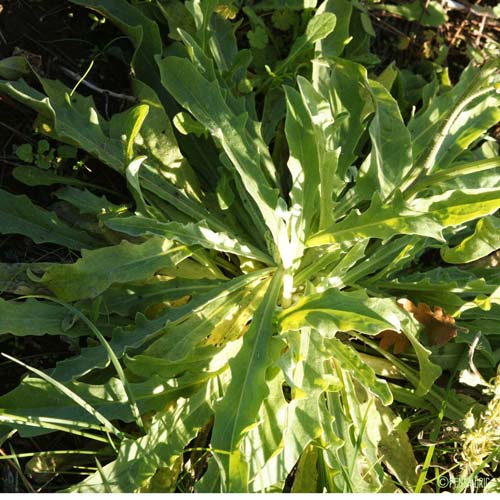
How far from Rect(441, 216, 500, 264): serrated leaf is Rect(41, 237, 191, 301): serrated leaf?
898 mm

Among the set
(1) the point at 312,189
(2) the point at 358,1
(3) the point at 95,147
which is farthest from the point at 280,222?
(2) the point at 358,1

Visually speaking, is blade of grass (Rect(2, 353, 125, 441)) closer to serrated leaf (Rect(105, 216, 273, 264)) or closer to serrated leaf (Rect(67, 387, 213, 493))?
serrated leaf (Rect(67, 387, 213, 493))

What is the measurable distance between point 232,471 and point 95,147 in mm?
1158

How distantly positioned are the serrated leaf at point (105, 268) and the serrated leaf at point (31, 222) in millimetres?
256

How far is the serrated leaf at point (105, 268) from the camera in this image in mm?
2166

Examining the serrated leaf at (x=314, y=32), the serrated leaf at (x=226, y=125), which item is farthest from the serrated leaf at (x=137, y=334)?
the serrated leaf at (x=314, y=32)

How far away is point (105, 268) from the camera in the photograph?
2184 millimetres

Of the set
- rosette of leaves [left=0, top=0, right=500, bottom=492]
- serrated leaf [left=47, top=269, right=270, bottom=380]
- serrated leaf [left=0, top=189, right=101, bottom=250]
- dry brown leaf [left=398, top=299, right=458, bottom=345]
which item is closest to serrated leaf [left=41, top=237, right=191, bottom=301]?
rosette of leaves [left=0, top=0, right=500, bottom=492]

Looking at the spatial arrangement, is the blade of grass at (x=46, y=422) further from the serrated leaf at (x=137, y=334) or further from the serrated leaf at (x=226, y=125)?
the serrated leaf at (x=226, y=125)

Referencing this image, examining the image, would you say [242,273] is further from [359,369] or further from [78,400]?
[78,400]

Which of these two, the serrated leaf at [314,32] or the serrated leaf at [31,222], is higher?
the serrated leaf at [314,32]

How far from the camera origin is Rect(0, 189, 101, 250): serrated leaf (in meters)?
2.41

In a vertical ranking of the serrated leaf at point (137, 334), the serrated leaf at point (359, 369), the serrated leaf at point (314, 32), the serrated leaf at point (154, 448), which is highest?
the serrated leaf at point (314, 32)

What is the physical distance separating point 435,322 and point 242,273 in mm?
695
